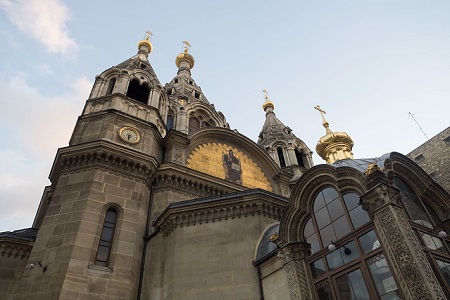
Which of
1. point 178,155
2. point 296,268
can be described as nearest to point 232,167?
point 178,155

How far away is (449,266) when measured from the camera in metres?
8.52

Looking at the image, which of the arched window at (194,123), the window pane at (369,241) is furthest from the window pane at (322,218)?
the arched window at (194,123)

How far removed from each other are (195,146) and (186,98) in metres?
9.33

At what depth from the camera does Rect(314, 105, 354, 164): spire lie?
56.5 ft

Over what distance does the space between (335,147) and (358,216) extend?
27.8 ft

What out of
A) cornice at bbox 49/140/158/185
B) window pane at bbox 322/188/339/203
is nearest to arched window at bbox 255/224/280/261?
window pane at bbox 322/188/339/203

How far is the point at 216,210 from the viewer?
1423 centimetres

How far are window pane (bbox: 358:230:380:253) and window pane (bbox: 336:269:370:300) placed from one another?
1.97 feet

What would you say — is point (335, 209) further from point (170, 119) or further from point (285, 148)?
point (285, 148)

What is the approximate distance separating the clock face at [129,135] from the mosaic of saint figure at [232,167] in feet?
17.6

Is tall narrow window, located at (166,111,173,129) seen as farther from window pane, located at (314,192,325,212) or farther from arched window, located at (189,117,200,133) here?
window pane, located at (314,192,325,212)

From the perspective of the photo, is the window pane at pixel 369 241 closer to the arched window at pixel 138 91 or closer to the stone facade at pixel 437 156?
the arched window at pixel 138 91

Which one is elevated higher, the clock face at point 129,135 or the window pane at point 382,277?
the clock face at point 129,135

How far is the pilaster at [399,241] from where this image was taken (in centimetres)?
706
